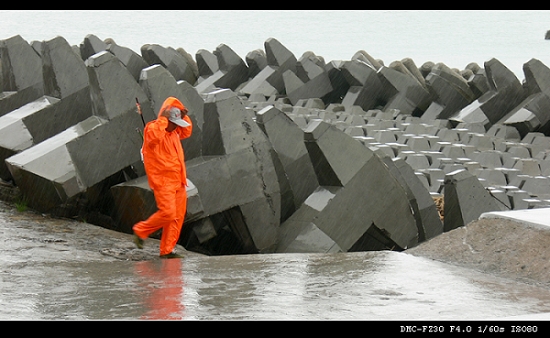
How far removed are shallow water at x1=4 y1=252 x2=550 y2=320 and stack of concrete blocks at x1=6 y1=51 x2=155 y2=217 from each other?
205cm

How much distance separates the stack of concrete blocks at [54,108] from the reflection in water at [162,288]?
4.36 metres

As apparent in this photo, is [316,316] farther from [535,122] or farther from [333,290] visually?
[535,122]

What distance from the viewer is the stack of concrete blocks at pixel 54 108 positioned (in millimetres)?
11102

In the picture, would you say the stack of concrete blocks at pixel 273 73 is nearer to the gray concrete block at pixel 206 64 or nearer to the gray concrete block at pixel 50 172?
the gray concrete block at pixel 206 64

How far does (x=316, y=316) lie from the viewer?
500cm

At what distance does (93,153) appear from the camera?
9.18 meters

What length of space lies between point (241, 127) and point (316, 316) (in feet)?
15.6

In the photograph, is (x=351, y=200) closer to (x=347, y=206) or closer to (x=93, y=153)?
(x=347, y=206)

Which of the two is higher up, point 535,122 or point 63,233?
point 535,122

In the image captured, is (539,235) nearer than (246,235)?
Yes

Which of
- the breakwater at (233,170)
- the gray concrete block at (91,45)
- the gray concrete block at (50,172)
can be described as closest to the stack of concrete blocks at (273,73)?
the gray concrete block at (91,45)

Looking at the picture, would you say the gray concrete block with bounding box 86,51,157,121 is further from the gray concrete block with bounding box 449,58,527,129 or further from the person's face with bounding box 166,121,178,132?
the gray concrete block with bounding box 449,58,527,129
